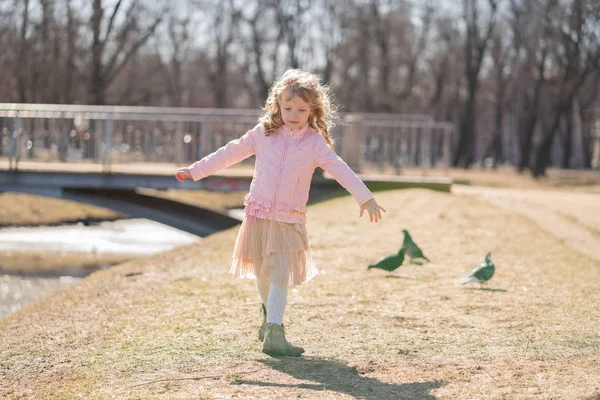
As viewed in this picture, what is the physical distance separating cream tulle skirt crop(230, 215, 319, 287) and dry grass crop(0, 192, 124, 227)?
25.2 m

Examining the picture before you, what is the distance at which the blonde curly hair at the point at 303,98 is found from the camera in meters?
5.38

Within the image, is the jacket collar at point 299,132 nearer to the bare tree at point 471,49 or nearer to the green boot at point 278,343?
the green boot at point 278,343

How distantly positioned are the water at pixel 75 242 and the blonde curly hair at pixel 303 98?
12327 mm

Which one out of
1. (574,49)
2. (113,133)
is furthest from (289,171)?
(574,49)

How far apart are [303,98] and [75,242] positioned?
71.6 feet

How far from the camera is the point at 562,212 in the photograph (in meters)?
17.0

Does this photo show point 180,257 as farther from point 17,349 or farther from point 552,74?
point 552,74

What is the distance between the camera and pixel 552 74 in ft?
157

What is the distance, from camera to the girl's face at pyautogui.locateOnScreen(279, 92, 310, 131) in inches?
212

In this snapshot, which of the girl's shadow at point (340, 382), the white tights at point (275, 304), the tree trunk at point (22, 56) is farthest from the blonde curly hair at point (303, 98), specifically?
the tree trunk at point (22, 56)

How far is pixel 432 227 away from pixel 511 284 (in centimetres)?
595

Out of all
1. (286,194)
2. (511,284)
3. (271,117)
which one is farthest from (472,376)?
(511,284)

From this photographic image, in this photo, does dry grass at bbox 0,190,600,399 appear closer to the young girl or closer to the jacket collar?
the young girl

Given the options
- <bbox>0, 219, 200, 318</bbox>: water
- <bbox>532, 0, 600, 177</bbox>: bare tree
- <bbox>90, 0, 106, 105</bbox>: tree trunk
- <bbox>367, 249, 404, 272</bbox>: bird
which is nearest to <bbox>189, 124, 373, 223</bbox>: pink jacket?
<bbox>367, 249, 404, 272</bbox>: bird
